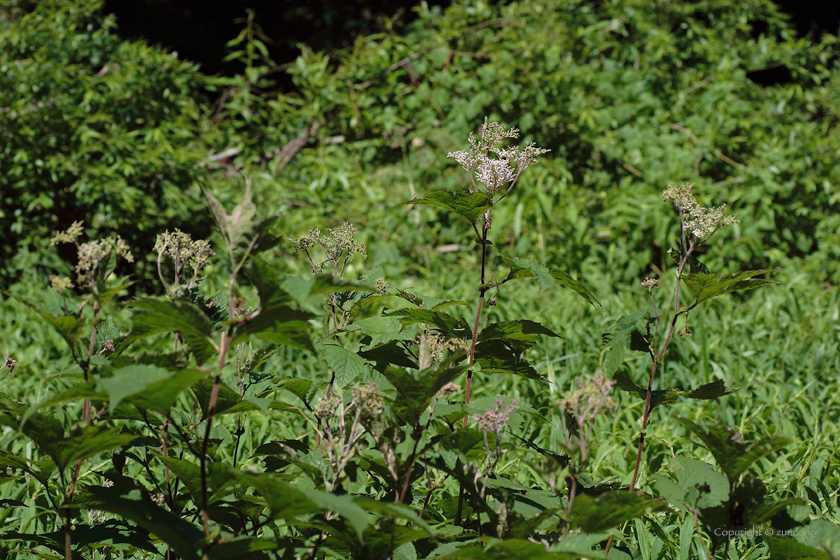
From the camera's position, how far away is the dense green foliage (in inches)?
41.2

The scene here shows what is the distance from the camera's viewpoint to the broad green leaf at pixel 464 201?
4.05 ft

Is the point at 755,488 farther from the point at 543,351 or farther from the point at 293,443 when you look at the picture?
the point at 543,351

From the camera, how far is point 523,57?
15.7 feet

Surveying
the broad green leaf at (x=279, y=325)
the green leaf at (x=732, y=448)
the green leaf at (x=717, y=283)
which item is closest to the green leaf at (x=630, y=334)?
the green leaf at (x=717, y=283)

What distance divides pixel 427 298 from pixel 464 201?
33cm

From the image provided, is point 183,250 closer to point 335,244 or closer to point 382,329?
point 335,244

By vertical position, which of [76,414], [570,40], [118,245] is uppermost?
[118,245]

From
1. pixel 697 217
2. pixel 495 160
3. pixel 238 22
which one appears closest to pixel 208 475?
pixel 495 160

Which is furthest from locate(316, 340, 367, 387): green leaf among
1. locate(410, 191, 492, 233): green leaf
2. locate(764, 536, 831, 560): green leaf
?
locate(764, 536, 831, 560): green leaf

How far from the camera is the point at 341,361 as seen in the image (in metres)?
1.32

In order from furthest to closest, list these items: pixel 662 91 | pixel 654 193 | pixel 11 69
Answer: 1. pixel 662 91
2. pixel 654 193
3. pixel 11 69

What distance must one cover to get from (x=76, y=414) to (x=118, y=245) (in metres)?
1.93

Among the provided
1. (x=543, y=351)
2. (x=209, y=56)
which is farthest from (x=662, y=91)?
(x=209, y=56)

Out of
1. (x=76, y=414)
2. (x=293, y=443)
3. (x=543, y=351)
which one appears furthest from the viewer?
(x=543, y=351)
